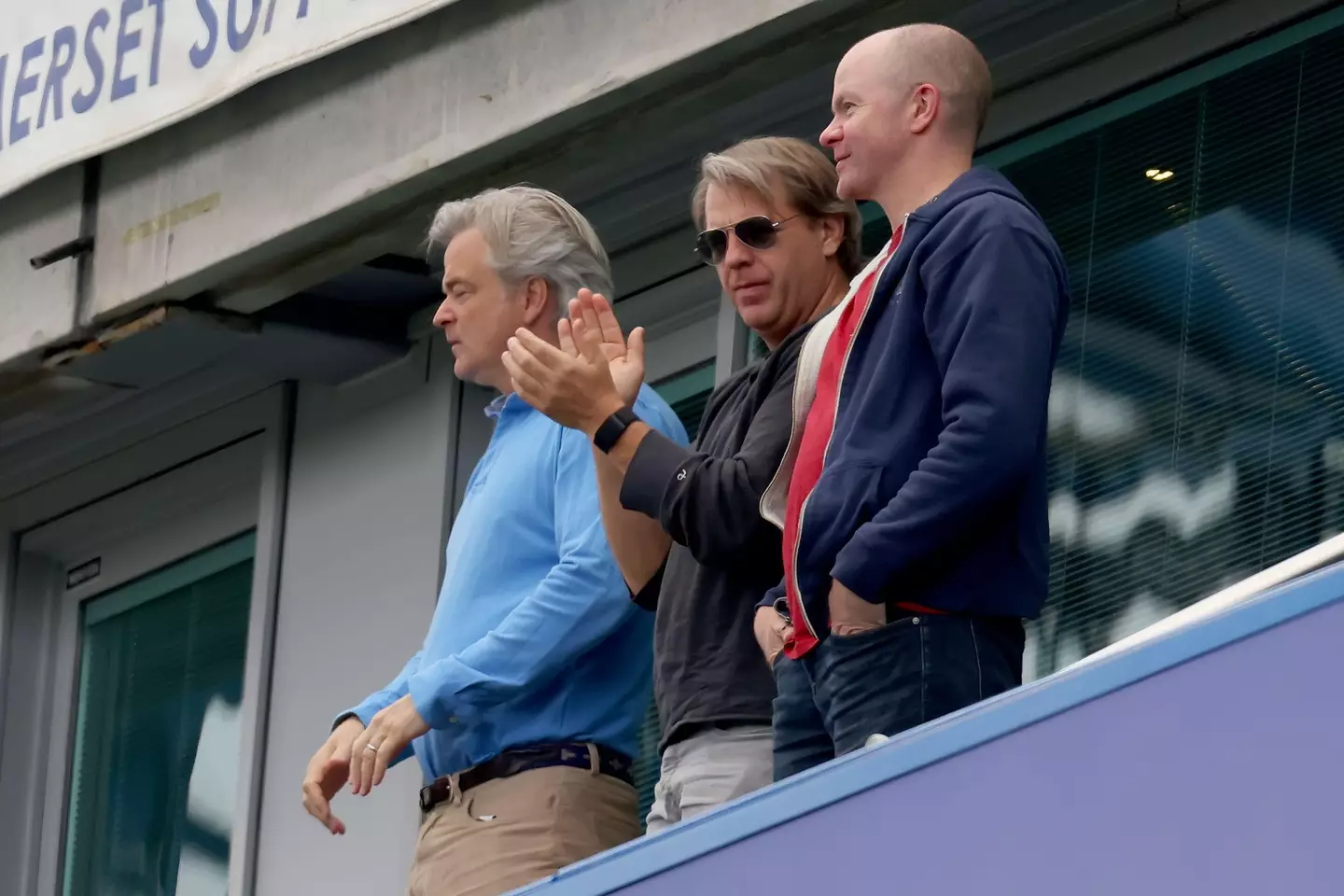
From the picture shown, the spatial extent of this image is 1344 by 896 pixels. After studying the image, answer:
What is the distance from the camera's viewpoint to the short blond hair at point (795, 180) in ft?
14.1

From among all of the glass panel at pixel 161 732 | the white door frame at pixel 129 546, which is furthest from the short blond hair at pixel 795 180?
the glass panel at pixel 161 732

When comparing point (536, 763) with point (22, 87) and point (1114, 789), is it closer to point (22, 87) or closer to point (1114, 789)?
point (1114, 789)

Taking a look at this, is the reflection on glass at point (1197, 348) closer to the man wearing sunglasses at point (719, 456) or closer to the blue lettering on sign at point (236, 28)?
the man wearing sunglasses at point (719, 456)

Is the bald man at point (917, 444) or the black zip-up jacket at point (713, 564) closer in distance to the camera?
the bald man at point (917, 444)

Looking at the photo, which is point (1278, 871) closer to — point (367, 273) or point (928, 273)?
point (928, 273)

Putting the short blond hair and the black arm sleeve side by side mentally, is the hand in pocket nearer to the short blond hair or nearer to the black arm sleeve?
the black arm sleeve

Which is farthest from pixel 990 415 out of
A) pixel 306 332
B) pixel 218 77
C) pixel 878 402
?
pixel 306 332

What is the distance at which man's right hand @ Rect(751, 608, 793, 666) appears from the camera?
3770 mm

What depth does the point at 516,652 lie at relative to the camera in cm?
433

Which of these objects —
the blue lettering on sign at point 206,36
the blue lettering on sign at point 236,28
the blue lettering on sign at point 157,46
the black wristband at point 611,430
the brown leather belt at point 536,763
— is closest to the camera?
the black wristband at point 611,430

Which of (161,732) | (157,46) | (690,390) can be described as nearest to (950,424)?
(690,390)

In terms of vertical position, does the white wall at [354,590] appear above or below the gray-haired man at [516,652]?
above

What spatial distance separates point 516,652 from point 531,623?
5 centimetres

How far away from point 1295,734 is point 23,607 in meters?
6.06
